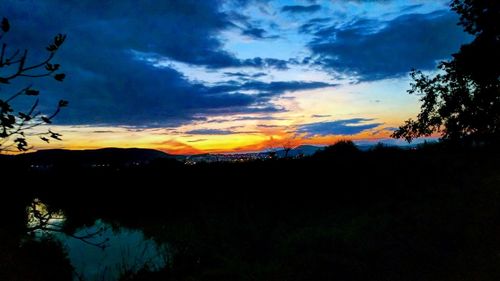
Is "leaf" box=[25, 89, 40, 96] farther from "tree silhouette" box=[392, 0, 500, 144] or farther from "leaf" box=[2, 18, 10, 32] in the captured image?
"tree silhouette" box=[392, 0, 500, 144]

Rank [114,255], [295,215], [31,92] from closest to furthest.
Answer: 1. [31,92]
2. [114,255]
3. [295,215]

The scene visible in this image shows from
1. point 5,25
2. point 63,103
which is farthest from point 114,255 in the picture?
point 5,25

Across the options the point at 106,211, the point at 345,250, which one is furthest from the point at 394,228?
the point at 106,211

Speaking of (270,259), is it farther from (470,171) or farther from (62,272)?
(470,171)

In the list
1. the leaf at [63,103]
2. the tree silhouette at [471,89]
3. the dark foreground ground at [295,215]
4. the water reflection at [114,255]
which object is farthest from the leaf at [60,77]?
the tree silhouette at [471,89]

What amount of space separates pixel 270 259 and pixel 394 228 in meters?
4.61

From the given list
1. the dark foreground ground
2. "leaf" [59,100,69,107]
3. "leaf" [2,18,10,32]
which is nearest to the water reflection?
the dark foreground ground

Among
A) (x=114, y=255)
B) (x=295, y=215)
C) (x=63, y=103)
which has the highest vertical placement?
(x=63, y=103)

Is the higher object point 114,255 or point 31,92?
point 31,92

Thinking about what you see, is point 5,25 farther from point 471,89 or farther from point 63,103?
point 471,89

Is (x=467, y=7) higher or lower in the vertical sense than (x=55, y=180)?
higher

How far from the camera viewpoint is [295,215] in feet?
76.8

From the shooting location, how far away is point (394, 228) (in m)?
14.7

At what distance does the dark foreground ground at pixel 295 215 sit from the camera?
36.4 feet
